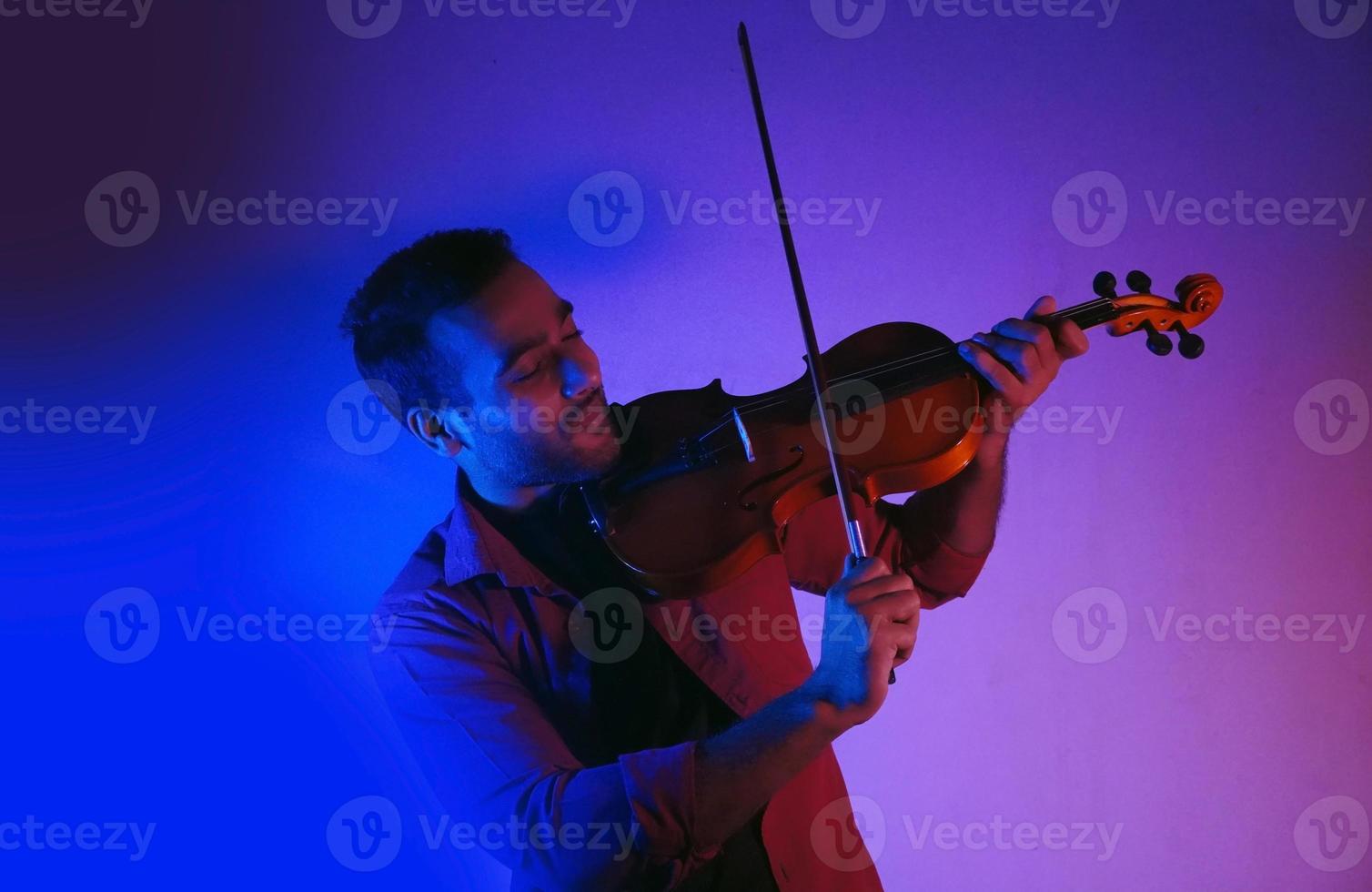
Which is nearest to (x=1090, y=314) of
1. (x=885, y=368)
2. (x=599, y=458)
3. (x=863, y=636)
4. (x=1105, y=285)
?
(x=1105, y=285)

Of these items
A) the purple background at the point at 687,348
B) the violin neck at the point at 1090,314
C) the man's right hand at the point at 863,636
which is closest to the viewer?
the man's right hand at the point at 863,636

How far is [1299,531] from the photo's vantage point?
2.08m

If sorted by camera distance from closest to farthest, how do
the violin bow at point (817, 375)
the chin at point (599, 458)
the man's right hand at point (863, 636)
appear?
the man's right hand at point (863, 636), the violin bow at point (817, 375), the chin at point (599, 458)

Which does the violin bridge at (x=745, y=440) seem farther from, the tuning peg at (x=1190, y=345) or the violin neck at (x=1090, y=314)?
the tuning peg at (x=1190, y=345)

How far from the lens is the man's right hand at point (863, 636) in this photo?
3.86 feet

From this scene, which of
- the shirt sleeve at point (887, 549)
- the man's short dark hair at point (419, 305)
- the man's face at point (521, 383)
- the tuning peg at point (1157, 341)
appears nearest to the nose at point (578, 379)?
the man's face at point (521, 383)

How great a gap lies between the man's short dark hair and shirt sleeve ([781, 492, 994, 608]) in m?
0.61

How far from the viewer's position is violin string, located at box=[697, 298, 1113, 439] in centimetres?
140

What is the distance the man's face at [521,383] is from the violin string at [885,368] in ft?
0.70

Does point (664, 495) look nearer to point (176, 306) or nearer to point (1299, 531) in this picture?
point (176, 306)

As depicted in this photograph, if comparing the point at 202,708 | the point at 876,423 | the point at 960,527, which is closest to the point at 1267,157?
the point at 960,527

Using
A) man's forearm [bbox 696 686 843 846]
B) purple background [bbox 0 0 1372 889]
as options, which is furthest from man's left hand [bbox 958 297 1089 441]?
purple background [bbox 0 0 1372 889]

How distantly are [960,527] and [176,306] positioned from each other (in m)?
1.47

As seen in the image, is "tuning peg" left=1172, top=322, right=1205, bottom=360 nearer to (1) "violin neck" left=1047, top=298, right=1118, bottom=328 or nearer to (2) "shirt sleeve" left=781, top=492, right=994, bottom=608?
(1) "violin neck" left=1047, top=298, right=1118, bottom=328
